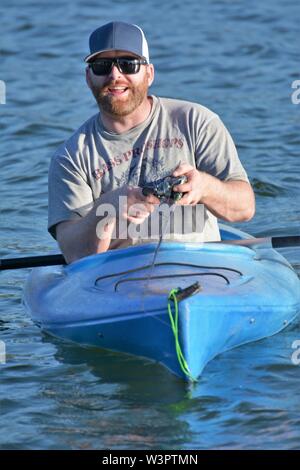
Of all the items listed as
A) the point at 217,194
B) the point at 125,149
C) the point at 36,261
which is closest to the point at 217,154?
the point at 217,194

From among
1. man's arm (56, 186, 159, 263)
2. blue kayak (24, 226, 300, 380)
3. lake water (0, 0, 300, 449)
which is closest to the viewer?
lake water (0, 0, 300, 449)

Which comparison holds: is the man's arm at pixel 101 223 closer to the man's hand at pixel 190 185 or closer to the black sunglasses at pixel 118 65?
the man's hand at pixel 190 185

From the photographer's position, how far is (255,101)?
36.6ft

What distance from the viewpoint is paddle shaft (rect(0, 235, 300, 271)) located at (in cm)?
614

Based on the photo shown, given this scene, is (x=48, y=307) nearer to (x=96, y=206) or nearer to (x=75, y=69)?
(x=96, y=206)

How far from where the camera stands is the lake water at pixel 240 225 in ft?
16.3

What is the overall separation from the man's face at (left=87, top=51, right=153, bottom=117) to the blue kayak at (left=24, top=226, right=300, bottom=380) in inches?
26.3

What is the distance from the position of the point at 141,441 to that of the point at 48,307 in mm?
1301

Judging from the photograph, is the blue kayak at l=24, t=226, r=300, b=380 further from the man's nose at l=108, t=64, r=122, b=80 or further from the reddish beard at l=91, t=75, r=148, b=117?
the man's nose at l=108, t=64, r=122, b=80

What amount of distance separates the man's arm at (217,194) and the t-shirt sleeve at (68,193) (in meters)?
0.56

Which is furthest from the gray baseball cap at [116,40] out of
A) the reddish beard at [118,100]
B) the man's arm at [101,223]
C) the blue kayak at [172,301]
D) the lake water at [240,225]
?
the lake water at [240,225]

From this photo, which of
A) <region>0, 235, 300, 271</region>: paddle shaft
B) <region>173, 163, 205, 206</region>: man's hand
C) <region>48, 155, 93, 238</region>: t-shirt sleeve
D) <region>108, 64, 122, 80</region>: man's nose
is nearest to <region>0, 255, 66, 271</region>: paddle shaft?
<region>0, 235, 300, 271</region>: paddle shaft
